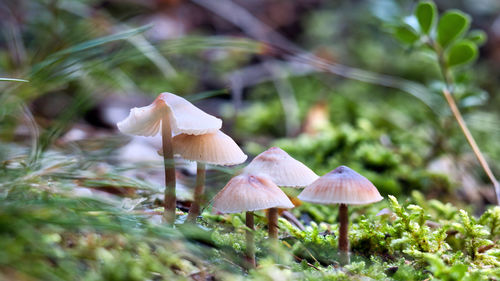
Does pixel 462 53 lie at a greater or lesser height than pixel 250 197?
greater

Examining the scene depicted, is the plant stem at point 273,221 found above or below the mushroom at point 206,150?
below

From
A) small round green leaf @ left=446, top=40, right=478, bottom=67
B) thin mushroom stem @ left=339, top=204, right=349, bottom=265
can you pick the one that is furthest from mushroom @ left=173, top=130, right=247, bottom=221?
small round green leaf @ left=446, top=40, right=478, bottom=67

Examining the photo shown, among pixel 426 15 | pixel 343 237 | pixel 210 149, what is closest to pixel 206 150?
pixel 210 149

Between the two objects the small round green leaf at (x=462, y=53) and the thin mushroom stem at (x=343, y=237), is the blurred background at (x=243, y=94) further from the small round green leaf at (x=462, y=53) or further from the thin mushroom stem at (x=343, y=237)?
the thin mushroom stem at (x=343, y=237)

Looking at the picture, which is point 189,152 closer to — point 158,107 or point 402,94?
point 158,107

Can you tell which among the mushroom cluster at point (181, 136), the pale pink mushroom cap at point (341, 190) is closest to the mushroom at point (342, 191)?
the pale pink mushroom cap at point (341, 190)

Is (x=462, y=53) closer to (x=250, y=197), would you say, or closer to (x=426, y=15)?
(x=426, y=15)

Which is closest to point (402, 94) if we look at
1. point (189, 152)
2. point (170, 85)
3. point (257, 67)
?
point (257, 67)
